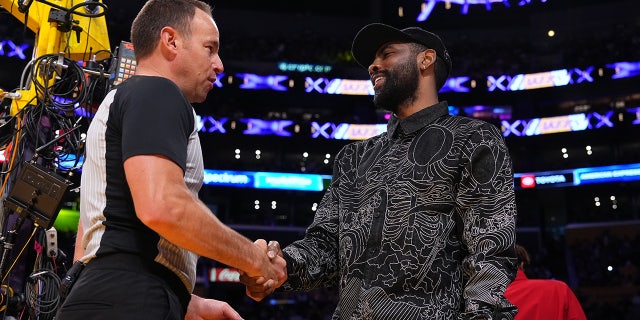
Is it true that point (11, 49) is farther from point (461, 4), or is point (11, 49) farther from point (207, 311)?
point (207, 311)

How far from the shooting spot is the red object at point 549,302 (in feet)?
15.4

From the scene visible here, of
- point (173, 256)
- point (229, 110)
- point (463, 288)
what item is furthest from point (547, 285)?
point (229, 110)

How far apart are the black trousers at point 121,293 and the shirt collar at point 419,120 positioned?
1.35m

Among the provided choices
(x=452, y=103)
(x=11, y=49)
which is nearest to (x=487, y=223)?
(x=11, y=49)

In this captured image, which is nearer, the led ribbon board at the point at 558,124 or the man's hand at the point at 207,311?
the man's hand at the point at 207,311

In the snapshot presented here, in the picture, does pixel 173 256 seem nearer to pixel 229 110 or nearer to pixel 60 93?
pixel 60 93

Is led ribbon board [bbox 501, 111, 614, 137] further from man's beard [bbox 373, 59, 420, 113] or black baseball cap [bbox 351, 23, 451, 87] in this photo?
man's beard [bbox 373, 59, 420, 113]

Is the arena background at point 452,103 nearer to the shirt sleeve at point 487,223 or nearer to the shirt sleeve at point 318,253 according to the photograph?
the shirt sleeve at point 318,253

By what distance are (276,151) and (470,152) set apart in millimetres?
31990

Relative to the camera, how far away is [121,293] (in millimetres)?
1886

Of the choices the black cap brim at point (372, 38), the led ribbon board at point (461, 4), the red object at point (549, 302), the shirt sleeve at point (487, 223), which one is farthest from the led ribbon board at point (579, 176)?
the shirt sleeve at point (487, 223)

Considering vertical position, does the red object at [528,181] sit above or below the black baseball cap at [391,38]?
above

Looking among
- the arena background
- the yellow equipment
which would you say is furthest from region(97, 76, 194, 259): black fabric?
the arena background

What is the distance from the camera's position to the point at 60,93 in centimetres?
462
